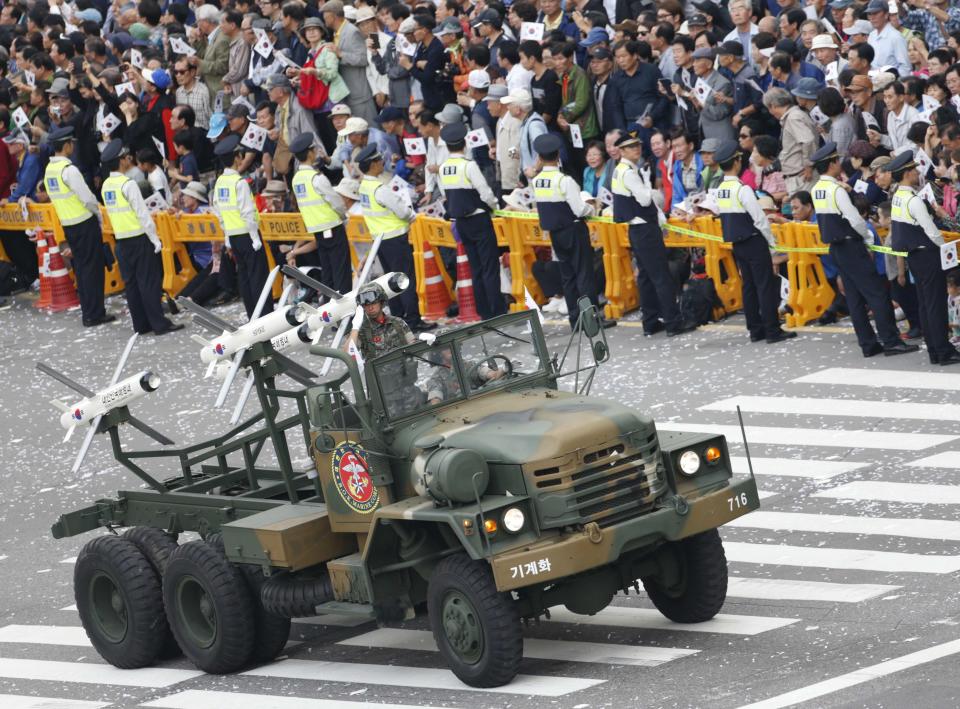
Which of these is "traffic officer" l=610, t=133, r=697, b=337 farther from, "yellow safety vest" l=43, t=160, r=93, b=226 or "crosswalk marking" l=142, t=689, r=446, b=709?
"crosswalk marking" l=142, t=689, r=446, b=709

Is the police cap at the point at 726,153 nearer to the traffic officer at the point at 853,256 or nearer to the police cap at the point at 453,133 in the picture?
the traffic officer at the point at 853,256

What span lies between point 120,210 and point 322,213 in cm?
300

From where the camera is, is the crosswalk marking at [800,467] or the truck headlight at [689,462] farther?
the crosswalk marking at [800,467]

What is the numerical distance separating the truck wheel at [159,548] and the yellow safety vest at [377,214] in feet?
31.0

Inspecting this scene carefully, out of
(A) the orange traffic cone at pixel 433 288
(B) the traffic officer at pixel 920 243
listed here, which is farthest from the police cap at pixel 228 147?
(B) the traffic officer at pixel 920 243

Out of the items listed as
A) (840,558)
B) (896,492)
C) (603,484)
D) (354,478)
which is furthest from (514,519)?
(896,492)

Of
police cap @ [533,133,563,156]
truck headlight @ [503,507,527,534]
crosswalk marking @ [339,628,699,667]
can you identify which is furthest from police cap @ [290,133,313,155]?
truck headlight @ [503,507,527,534]

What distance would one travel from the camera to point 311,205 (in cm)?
→ 2319

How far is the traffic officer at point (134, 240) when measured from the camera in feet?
79.7

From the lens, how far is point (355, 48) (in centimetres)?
2562

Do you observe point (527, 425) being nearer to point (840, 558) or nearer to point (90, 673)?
point (840, 558)

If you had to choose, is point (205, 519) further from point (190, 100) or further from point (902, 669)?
point (190, 100)

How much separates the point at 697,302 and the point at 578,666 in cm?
1013

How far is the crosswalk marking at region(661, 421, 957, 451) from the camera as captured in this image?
53.9 ft
